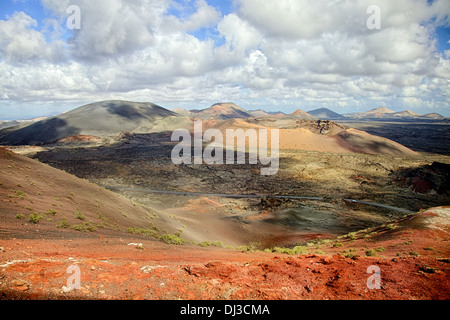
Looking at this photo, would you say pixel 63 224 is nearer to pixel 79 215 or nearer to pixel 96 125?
pixel 79 215

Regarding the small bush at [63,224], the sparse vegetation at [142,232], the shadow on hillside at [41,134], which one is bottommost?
the sparse vegetation at [142,232]

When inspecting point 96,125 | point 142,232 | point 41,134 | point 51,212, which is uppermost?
point 96,125

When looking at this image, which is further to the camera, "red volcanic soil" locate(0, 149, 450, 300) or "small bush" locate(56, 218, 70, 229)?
"small bush" locate(56, 218, 70, 229)

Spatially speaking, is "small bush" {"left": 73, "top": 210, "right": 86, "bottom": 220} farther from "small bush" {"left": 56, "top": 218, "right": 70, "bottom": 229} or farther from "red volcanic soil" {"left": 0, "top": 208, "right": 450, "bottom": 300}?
"red volcanic soil" {"left": 0, "top": 208, "right": 450, "bottom": 300}

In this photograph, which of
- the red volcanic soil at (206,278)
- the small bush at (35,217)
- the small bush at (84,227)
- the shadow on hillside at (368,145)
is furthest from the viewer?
the shadow on hillside at (368,145)

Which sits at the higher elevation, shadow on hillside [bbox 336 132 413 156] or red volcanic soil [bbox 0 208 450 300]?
shadow on hillside [bbox 336 132 413 156]

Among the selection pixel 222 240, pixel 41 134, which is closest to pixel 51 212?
pixel 222 240

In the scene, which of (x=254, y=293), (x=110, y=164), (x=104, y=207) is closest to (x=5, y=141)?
(x=110, y=164)

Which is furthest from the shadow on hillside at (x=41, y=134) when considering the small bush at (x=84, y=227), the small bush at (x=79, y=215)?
the small bush at (x=84, y=227)

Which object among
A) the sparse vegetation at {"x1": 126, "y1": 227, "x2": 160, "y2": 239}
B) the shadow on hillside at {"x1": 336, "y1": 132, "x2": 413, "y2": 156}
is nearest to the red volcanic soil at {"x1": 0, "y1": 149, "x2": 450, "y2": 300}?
the sparse vegetation at {"x1": 126, "y1": 227, "x2": 160, "y2": 239}

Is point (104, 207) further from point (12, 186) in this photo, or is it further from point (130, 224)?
point (12, 186)

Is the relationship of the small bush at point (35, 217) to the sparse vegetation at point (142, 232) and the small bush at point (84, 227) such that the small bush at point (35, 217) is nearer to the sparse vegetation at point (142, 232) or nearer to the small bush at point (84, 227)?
the small bush at point (84, 227)
